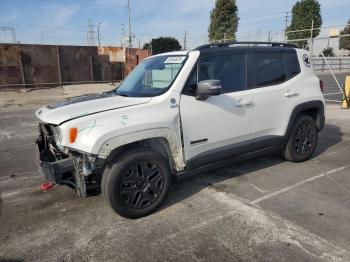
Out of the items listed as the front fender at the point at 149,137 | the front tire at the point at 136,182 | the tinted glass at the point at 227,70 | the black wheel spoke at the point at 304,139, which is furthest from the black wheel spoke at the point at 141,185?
the black wheel spoke at the point at 304,139

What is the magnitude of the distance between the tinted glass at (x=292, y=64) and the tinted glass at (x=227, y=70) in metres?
0.98

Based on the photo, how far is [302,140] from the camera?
5.41m

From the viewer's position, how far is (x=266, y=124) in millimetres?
4812

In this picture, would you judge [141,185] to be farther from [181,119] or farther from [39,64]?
[39,64]

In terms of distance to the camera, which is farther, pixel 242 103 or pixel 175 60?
pixel 242 103

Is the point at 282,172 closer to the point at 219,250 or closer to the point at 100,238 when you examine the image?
the point at 219,250

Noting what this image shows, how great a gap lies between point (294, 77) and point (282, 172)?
1.46m

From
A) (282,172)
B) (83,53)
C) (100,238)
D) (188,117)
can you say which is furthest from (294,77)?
(83,53)

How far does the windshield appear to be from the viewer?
13.2 feet

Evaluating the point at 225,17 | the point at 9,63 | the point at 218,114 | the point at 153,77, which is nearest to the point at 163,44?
the point at 225,17

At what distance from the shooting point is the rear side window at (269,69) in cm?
470

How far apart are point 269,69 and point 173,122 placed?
192 centimetres

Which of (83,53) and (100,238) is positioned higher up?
(83,53)

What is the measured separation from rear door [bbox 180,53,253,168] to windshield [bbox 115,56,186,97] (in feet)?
0.81
